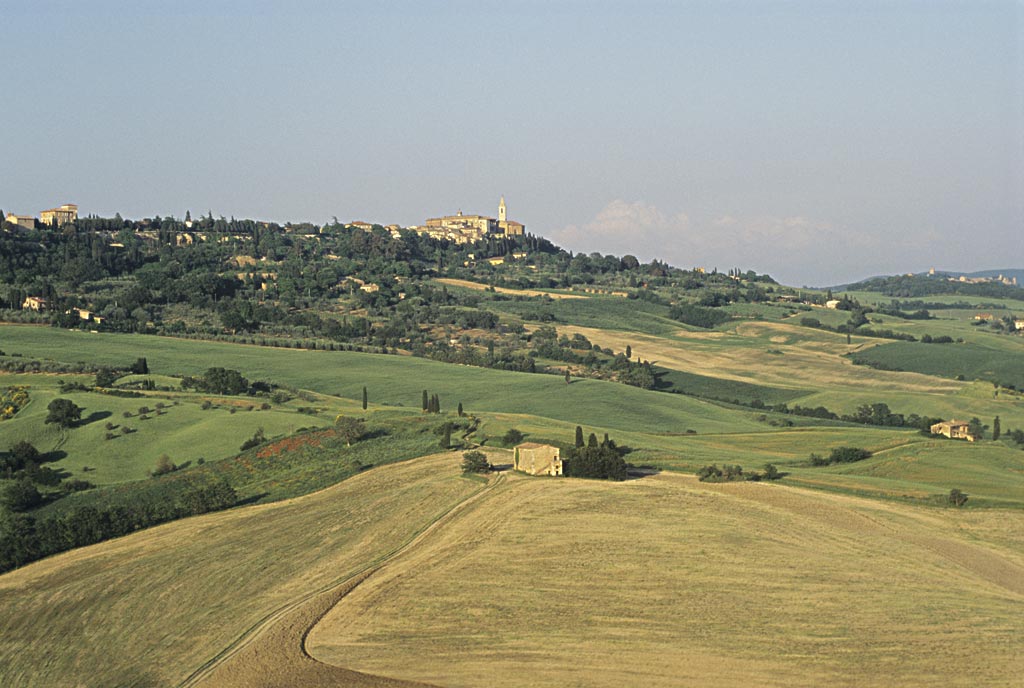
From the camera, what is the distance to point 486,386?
111000mm

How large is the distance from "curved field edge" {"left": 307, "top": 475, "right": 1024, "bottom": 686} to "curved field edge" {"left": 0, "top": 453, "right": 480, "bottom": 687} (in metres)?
3.82

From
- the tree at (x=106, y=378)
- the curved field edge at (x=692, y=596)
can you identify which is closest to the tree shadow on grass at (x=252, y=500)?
the curved field edge at (x=692, y=596)

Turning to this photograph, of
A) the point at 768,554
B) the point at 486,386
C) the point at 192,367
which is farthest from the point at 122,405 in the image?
the point at 768,554

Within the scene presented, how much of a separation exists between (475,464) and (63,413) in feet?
114

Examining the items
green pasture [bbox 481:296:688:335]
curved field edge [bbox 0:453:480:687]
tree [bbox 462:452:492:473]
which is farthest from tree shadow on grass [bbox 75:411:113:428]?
green pasture [bbox 481:296:688:335]

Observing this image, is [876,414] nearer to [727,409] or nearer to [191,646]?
[727,409]

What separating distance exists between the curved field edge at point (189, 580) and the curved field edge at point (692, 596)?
3.82 metres

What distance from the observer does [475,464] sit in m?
64.8

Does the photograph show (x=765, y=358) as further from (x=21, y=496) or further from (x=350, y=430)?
(x=21, y=496)

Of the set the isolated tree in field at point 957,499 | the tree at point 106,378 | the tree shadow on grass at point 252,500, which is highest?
→ the tree at point 106,378

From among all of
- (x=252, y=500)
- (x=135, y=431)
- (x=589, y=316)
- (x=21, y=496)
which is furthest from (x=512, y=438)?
(x=589, y=316)

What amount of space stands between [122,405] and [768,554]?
5667cm

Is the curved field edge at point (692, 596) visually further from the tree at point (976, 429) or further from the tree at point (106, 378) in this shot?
the tree at point (106, 378)

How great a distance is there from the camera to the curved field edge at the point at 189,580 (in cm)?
4062
